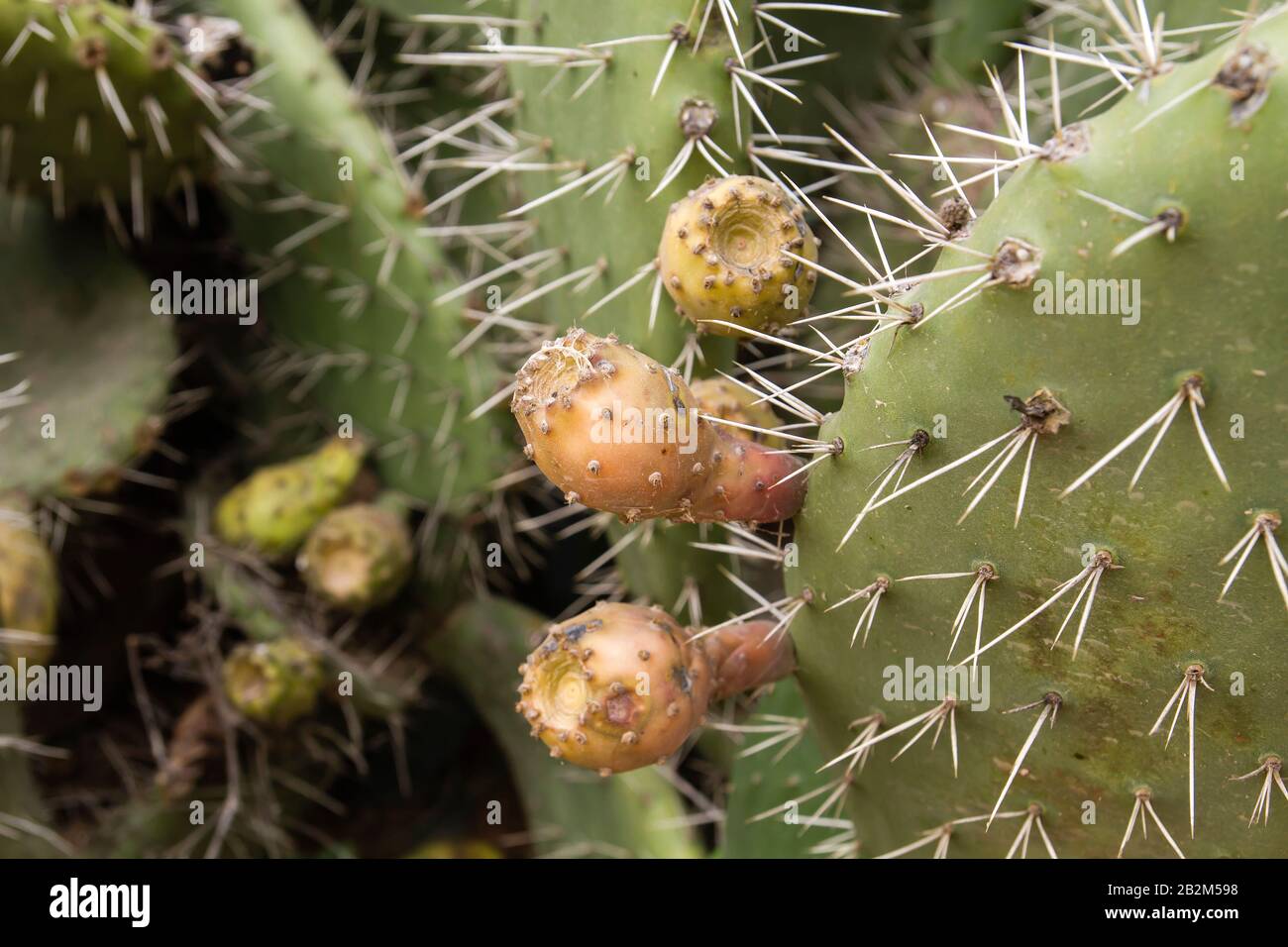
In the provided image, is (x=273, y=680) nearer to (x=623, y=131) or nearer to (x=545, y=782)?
(x=545, y=782)

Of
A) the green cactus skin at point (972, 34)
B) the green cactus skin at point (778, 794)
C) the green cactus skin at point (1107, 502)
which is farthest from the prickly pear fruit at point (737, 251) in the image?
the green cactus skin at point (972, 34)

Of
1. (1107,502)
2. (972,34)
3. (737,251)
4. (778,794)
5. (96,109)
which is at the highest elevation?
(972,34)

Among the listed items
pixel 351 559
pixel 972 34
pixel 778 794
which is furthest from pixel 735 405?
pixel 972 34

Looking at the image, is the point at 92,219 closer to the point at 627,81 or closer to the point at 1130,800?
the point at 627,81

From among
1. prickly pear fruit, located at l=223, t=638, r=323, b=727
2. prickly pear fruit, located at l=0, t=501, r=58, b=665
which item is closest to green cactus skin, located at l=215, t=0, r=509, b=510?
prickly pear fruit, located at l=223, t=638, r=323, b=727
